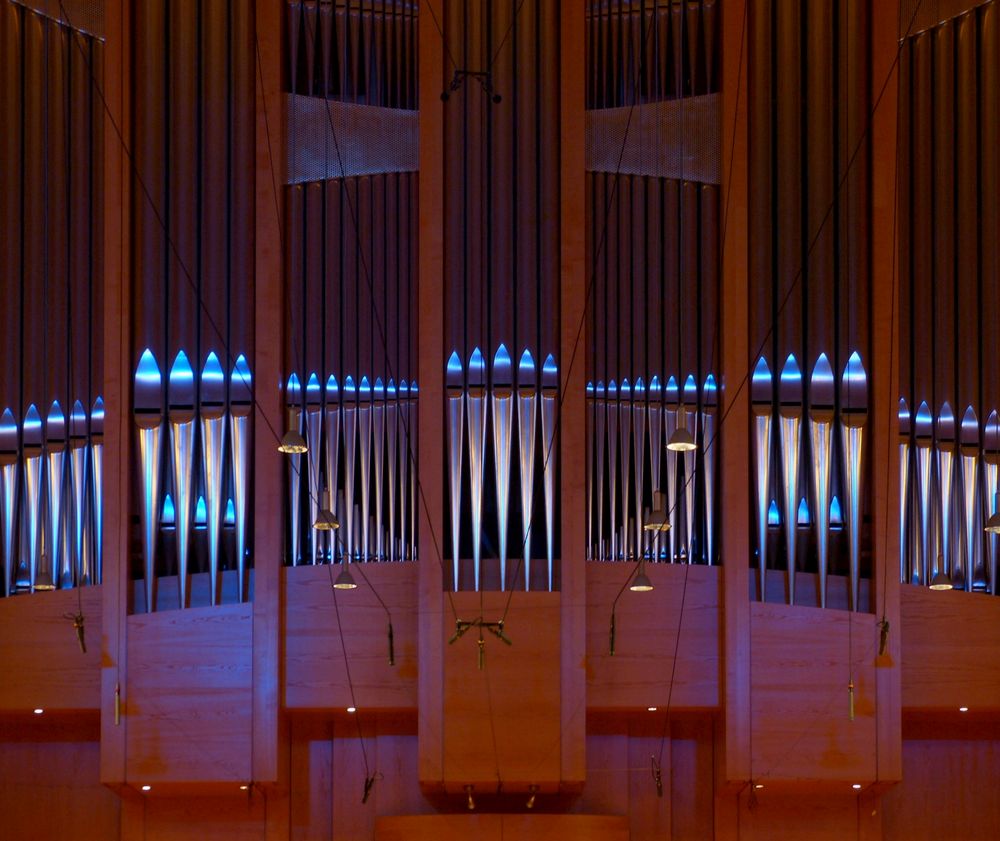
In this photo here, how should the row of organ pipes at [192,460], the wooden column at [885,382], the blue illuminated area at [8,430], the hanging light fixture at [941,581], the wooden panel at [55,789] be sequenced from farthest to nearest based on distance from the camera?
1. the wooden panel at [55,789]
2. the blue illuminated area at [8,430]
3. the row of organ pipes at [192,460]
4. the wooden column at [885,382]
5. the hanging light fixture at [941,581]

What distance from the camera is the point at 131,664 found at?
12773 mm

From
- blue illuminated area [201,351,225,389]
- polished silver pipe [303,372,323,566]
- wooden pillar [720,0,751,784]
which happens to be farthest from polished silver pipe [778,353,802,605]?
blue illuminated area [201,351,225,389]

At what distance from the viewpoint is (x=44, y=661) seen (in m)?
13.0

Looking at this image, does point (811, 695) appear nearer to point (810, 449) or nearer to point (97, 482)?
point (810, 449)

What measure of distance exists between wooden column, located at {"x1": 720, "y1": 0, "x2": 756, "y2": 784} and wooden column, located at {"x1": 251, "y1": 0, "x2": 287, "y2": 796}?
9.72 feet

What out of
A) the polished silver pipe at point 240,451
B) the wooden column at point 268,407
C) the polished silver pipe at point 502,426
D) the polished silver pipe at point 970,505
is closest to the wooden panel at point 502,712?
the polished silver pipe at point 502,426

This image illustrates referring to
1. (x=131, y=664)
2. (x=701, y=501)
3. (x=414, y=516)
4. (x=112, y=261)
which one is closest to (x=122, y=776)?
(x=131, y=664)

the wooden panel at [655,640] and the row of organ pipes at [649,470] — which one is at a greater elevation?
the row of organ pipes at [649,470]

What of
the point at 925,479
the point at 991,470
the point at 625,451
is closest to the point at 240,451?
the point at 625,451

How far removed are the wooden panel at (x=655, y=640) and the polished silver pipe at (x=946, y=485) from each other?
1509 mm

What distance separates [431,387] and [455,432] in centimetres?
34

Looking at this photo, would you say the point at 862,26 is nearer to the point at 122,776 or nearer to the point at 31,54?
the point at 31,54

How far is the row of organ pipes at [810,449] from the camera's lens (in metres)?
12.9

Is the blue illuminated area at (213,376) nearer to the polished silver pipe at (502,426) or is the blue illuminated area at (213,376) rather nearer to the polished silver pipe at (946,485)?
the polished silver pipe at (502,426)
